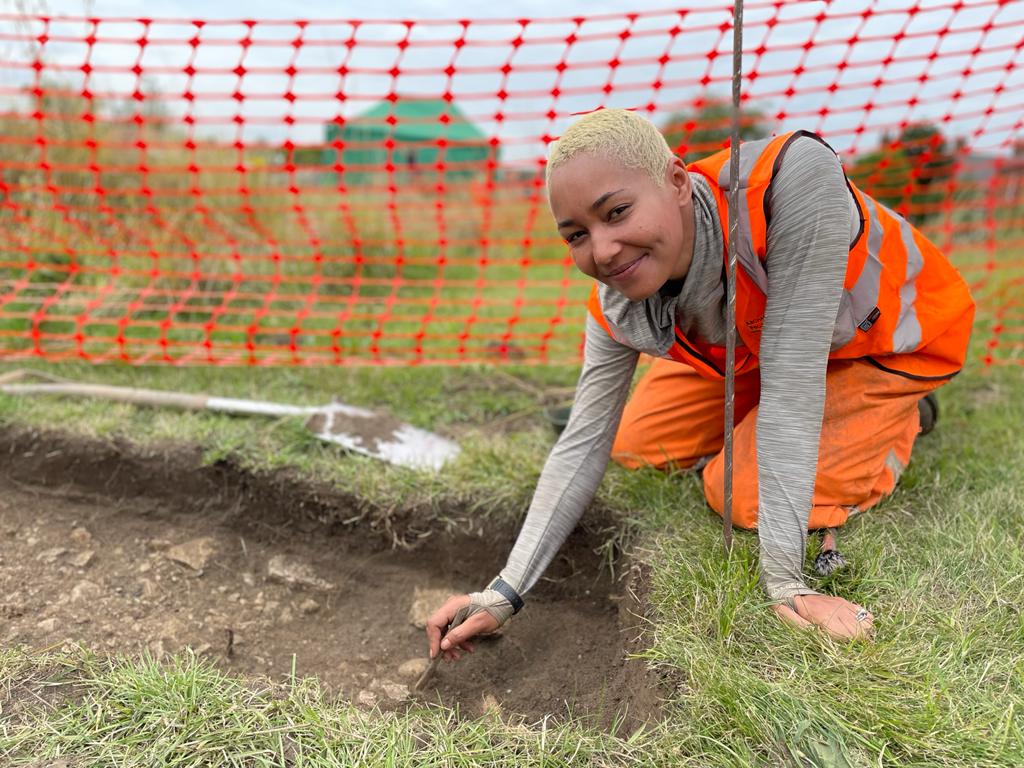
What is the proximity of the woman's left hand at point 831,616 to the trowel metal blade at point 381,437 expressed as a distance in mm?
1383

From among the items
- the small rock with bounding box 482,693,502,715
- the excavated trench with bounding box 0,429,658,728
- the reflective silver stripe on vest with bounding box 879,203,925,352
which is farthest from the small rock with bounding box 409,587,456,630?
the reflective silver stripe on vest with bounding box 879,203,925,352

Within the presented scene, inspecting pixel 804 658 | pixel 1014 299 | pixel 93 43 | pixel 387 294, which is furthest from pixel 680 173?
pixel 387 294

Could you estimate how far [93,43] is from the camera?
11.2ft

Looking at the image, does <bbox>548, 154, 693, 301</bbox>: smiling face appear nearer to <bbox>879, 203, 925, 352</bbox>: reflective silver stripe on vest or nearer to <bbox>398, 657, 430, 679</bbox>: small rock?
<bbox>879, 203, 925, 352</bbox>: reflective silver stripe on vest

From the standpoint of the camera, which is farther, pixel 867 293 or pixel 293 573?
pixel 293 573

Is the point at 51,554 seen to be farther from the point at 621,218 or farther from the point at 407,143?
the point at 407,143

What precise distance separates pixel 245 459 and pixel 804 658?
78.4 inches

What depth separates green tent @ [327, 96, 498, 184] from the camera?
370 centimetres

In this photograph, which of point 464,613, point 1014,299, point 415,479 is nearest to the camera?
point 464,613

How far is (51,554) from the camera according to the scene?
8.62 ft

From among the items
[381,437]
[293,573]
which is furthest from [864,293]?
[293,573]

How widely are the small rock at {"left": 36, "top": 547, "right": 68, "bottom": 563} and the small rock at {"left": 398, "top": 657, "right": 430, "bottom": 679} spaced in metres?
1.20

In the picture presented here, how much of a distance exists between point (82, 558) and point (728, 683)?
206 centimetres

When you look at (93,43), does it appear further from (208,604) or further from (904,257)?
(904,257)
